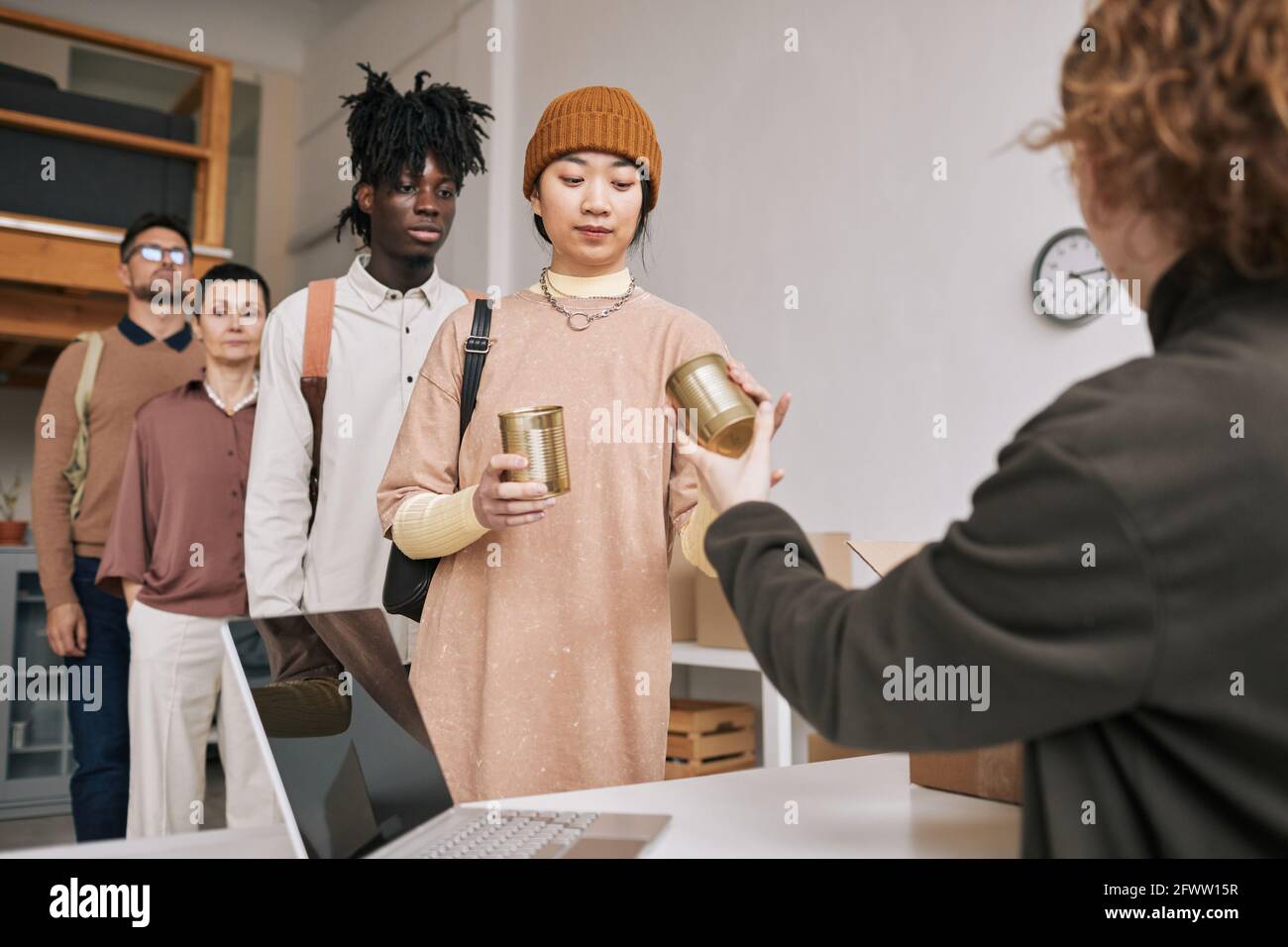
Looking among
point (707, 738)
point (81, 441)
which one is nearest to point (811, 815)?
point (707, 738)

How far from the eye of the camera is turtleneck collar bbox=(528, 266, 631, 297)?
1.46m

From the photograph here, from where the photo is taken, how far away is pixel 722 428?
968 millimetres

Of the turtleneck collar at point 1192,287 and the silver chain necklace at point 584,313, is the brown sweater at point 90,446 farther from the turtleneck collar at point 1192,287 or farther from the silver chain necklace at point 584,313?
the turtleneck collar at point 1192,287

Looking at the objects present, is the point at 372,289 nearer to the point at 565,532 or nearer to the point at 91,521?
the point at 565,532

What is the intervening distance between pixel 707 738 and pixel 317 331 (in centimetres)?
168

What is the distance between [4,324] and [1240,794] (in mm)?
4721

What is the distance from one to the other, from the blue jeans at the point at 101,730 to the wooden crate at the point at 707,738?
4.63 feet

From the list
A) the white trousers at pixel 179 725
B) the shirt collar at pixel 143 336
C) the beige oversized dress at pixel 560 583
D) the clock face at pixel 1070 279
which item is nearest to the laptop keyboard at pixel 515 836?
the beige oversized dress at pixel 560 583

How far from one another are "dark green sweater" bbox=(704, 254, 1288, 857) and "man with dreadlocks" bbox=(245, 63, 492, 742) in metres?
1.46

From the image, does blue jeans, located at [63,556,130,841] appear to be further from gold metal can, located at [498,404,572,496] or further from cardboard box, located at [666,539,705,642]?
gold metal can, located at [498,404,572,496]

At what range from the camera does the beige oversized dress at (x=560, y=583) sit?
1.32 meters

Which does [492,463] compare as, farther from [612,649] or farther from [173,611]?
[173,611]

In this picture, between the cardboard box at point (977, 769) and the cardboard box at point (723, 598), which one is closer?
the cardboard box at point (977, 769)

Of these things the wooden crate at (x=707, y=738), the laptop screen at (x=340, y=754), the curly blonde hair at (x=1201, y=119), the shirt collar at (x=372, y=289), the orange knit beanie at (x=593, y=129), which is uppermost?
the orange knit beanie at (x=593, y=129)
